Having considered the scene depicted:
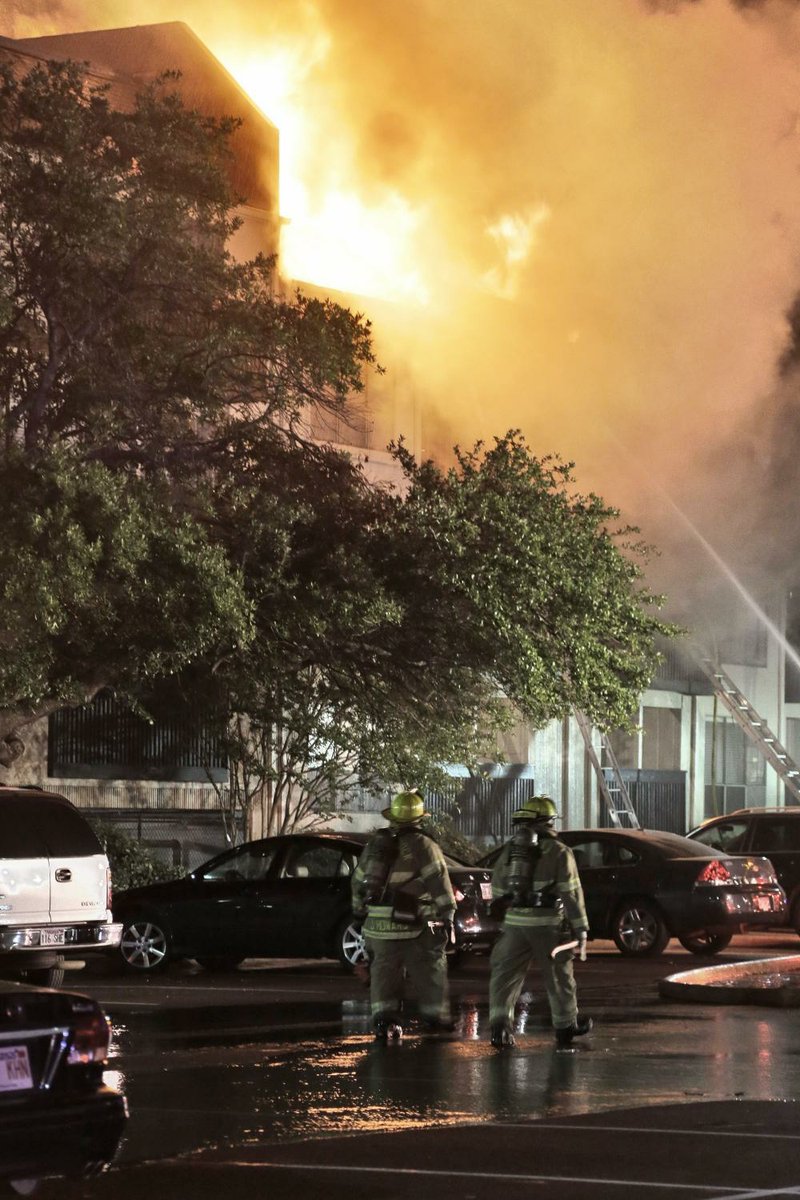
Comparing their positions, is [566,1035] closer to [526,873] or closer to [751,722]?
[526,873]

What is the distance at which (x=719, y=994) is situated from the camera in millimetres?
14086

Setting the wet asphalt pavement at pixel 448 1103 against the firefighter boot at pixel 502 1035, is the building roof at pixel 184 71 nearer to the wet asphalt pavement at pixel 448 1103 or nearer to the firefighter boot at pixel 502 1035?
the wet asphalt pavement at pixel 448 1103

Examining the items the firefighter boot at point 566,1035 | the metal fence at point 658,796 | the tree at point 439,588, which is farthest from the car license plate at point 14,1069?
the metal fence at point 658,796

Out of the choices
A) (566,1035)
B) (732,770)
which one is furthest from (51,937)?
(732,770)

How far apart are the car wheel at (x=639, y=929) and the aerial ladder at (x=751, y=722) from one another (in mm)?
13233

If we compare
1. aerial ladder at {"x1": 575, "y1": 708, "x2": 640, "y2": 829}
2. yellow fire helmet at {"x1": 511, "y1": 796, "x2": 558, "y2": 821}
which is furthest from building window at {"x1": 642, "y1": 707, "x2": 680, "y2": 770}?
yellow fire helmet at {"x1": 511, "y1": 796, "x2": 558, "y2": 821}

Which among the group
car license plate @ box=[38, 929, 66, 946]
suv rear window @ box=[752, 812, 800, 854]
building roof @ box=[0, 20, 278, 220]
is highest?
building roof @ box=[0, 20, 278, 220]

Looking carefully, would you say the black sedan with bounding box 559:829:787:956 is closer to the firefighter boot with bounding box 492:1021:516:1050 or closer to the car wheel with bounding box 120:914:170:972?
the car wheel with bounding box 120:914:170:972

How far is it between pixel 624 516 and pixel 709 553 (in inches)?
79.1

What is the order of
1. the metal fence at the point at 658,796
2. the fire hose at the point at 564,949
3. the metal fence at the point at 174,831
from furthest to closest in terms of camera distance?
the metal fence at the point at 658,796 < the metal fence at the point at 174,831 < the fire hose at the point at 564,949

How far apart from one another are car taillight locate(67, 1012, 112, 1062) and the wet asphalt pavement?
549 millimetres

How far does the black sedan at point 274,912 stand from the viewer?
55.0 feet

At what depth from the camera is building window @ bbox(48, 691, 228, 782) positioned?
2494 cm

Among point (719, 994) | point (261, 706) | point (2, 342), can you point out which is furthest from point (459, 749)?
point (719, 994)
